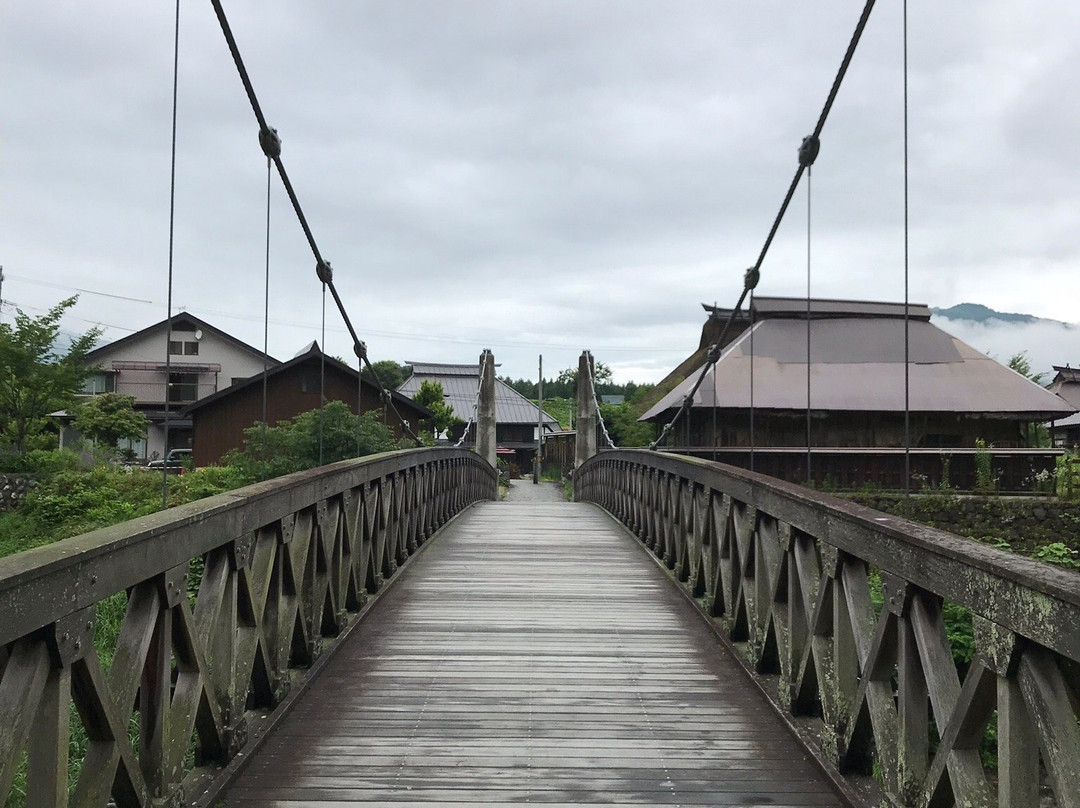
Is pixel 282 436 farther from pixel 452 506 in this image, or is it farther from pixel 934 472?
pixel 934 472

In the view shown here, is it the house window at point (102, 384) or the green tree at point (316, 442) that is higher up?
the house window at point (102, 384)

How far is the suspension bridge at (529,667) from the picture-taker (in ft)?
5.96

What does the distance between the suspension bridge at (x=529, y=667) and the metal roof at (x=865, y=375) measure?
13.1m

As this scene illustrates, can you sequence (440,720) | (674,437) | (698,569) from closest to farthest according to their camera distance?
(440,720), (698,569), (674,437)

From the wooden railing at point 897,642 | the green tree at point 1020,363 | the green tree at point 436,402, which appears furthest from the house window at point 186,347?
the wooden railing at point 897,642

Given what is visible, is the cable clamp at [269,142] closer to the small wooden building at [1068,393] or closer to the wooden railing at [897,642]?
the wooden railing at [897,642]

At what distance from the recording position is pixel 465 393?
49156 millimetres

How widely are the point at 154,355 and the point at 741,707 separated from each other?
32479 millimetres

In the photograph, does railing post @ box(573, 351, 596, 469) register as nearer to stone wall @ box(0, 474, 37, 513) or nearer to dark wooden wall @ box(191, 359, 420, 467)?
dark wooden wall @ box(191, 359, 420, 467)

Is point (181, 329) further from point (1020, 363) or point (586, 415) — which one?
point (1020, 363)

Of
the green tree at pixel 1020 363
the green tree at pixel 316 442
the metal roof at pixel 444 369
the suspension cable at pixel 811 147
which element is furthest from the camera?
the metal roof at pixel 444 369

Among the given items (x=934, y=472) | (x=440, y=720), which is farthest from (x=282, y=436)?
(x=440, y=720)

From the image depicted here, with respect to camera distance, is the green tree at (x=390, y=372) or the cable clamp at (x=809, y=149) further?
the green tree at (x=390, y=372)

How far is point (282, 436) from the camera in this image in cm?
1717
